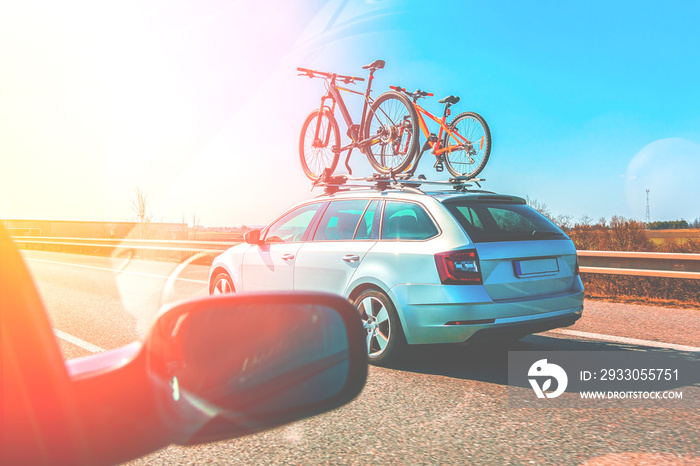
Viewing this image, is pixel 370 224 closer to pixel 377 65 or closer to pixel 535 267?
pixel 535 267

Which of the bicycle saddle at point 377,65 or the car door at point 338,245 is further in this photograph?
the bicycle saddle at point 377,65

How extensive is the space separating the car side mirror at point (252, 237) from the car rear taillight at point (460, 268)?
2.77m

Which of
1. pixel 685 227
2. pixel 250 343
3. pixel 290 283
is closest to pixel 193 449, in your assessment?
pixel 250 343

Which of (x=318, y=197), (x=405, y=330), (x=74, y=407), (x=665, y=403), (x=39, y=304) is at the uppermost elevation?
(x=318, y=197)

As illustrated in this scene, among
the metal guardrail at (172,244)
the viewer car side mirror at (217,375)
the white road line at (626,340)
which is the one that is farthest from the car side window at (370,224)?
the metal guardrail at (172,244)

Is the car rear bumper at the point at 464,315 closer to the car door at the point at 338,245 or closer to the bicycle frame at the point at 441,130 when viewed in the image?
the car door at the point at 338,245

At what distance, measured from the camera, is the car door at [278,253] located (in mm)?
6344

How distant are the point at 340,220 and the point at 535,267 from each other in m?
2.14

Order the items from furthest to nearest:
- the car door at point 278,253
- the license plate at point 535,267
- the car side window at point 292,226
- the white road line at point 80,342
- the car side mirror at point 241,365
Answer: the car side window at point 292,226 < the car door at point 278,253 < the white road line at point 80,342 < the license plate at point 535,267 < the car side mirror at point 241,365

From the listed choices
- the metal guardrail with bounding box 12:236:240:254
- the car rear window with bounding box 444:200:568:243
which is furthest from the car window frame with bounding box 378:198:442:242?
the metal guardrail with bounding box 12:236:240:254

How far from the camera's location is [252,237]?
680 cm

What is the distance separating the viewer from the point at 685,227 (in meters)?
11.5

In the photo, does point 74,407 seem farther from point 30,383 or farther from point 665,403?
point 665,403

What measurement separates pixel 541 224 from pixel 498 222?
0.48 meters
